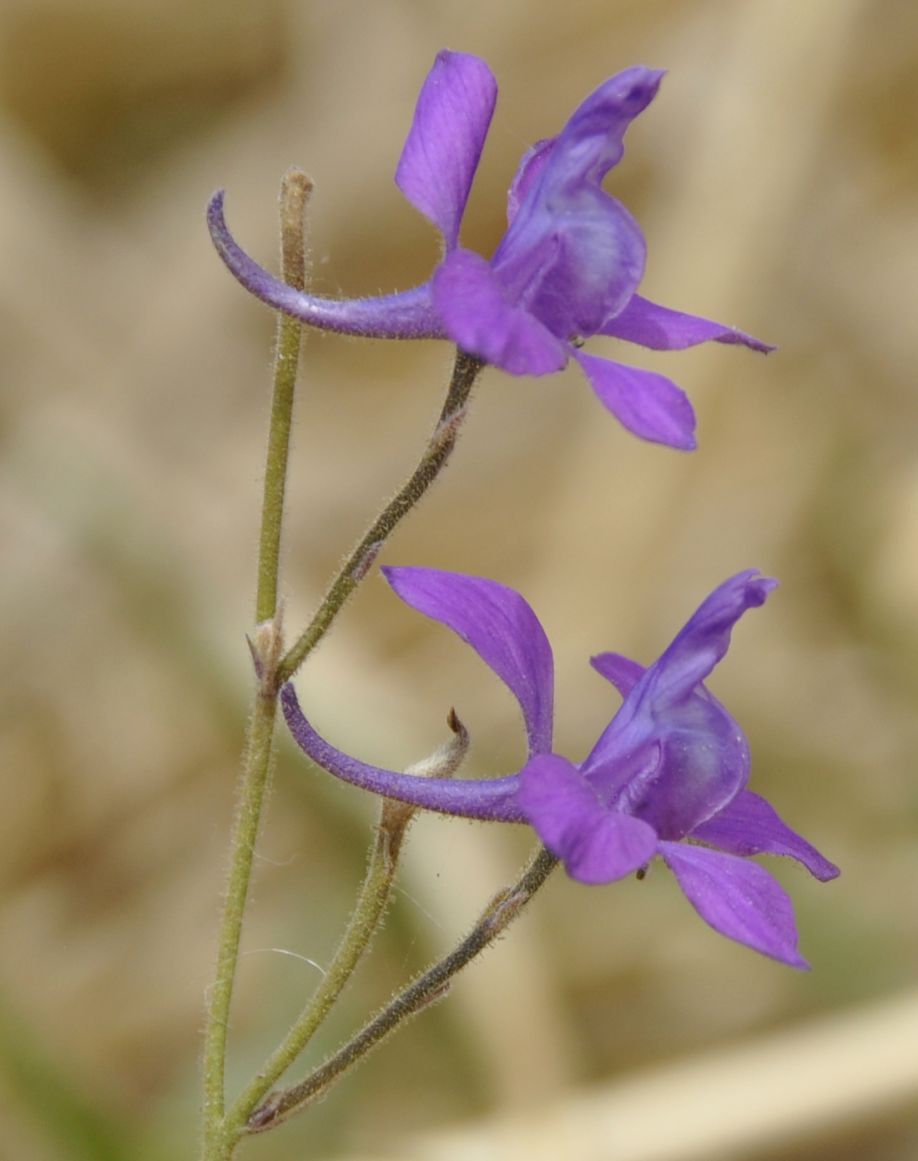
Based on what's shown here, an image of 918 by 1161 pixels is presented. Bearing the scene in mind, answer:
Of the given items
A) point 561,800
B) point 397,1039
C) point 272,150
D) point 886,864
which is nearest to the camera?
point 561,800

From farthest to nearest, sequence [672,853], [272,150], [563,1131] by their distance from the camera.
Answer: [272,150]
[563,1131]
[672,853]

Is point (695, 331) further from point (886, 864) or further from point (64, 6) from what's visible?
point (64, 6)

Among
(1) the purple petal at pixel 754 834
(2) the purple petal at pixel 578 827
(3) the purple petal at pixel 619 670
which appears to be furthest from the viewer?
(3) the purple petal at pixel 619 670

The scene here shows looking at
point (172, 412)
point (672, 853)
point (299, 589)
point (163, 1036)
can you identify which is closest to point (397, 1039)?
Result: point (163, 1036)

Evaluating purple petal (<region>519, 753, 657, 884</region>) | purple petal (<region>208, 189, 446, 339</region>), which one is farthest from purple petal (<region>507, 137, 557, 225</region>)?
purple petal (<region>519, 753, 657, 884</region>)

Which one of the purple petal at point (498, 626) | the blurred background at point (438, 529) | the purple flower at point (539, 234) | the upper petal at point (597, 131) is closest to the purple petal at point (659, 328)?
Answer: the purple flower at point (539, 234)

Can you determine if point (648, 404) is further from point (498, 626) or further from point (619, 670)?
point (619, 670)

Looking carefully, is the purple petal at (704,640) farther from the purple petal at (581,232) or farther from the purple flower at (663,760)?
the purple petal at (581,232)
